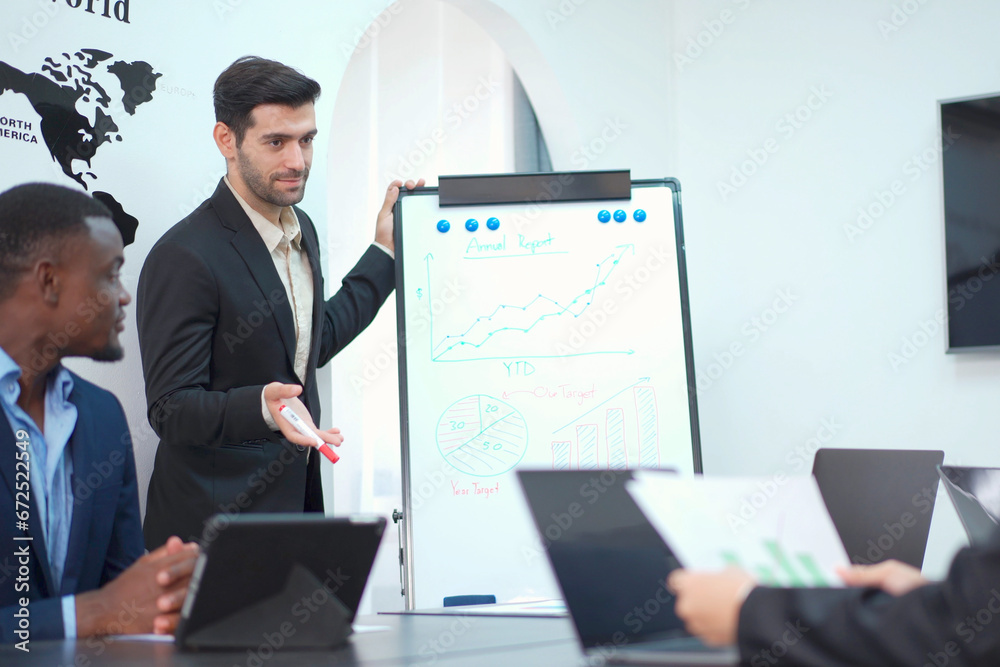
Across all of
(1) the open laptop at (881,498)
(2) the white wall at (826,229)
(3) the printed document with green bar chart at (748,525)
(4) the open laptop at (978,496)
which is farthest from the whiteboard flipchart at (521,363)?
(3) the printed document with green bar chart at (748,525)

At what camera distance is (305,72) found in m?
2.74

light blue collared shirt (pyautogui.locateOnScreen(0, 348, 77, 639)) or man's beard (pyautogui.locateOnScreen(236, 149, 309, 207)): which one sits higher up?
man's beard (pyautogui.locateOnScreen(236, 149, 309, 207))

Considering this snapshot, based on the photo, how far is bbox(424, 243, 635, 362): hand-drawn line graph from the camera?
242 centimetres

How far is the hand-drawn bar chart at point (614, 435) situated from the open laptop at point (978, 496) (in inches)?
40.1

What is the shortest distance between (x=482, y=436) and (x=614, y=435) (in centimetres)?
33

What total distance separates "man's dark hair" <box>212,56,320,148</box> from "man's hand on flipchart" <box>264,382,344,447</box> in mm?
700

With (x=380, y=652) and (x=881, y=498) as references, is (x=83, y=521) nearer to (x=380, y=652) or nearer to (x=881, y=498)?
(x=380, y=652)

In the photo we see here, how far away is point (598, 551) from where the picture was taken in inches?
42.0

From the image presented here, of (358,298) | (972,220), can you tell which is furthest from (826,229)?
(358,298)

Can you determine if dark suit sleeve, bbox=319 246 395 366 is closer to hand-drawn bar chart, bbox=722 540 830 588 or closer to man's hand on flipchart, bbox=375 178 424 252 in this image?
man's hand on flipchart, bbox=375 178 424 252

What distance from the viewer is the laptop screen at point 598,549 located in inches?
41.3

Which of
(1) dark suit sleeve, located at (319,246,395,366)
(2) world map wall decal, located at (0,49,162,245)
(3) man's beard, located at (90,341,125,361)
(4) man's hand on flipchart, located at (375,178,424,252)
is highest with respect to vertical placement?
(2) world map wall decal, located at (0,49,162,245)

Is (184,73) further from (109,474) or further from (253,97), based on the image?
(109,474)

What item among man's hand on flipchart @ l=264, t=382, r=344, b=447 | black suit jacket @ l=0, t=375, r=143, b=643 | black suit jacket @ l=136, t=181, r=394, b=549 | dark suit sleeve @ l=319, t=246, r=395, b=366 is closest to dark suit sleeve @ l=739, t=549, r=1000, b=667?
black suit jacket @ l=0, t=375, r=143, b=643
